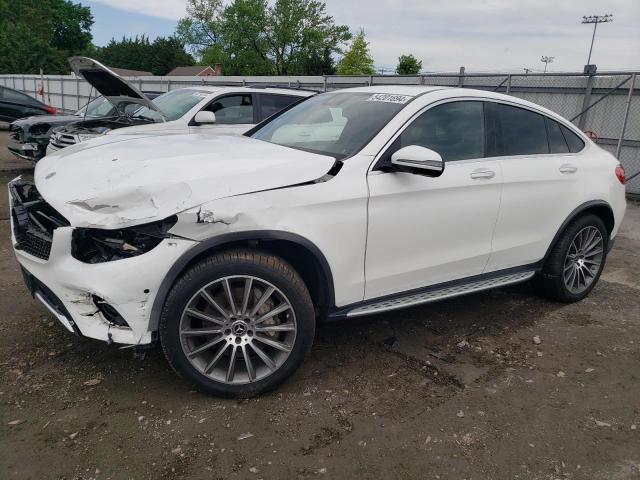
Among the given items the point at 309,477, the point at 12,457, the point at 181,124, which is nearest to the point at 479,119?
the point at 309,477

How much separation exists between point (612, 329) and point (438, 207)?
204 cm

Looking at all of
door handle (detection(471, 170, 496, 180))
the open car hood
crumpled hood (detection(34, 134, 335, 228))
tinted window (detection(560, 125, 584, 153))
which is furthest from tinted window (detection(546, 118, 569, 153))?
the open car hood

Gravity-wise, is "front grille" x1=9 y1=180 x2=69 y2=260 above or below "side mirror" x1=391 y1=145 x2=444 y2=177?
below

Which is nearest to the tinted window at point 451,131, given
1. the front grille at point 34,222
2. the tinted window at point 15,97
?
the front grille at point 34,222

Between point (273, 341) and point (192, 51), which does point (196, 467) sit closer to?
point (273, 341)

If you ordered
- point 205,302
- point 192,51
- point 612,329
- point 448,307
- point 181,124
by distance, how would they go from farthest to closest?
point 192,51 < point 181,124 < point 448,307 < point 612,329 < point 205,302

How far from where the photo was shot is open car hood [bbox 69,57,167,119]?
6.41 m

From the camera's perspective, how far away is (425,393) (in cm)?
318

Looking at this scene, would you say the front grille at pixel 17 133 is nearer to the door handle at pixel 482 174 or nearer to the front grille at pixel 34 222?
the front grille at pixel 34 222

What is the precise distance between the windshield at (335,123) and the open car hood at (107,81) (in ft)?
10.5

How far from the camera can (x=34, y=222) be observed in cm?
304

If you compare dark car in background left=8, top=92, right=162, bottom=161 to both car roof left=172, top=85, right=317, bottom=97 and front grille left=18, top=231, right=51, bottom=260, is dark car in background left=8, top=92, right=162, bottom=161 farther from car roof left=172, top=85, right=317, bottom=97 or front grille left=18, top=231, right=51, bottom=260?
front grille left=18, top=231, right=51, bottom=260

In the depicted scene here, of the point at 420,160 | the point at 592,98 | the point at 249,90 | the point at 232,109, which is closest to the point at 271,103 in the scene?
the point at 249,90

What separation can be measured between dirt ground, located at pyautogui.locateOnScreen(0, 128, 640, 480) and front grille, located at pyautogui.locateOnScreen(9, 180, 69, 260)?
82cm
